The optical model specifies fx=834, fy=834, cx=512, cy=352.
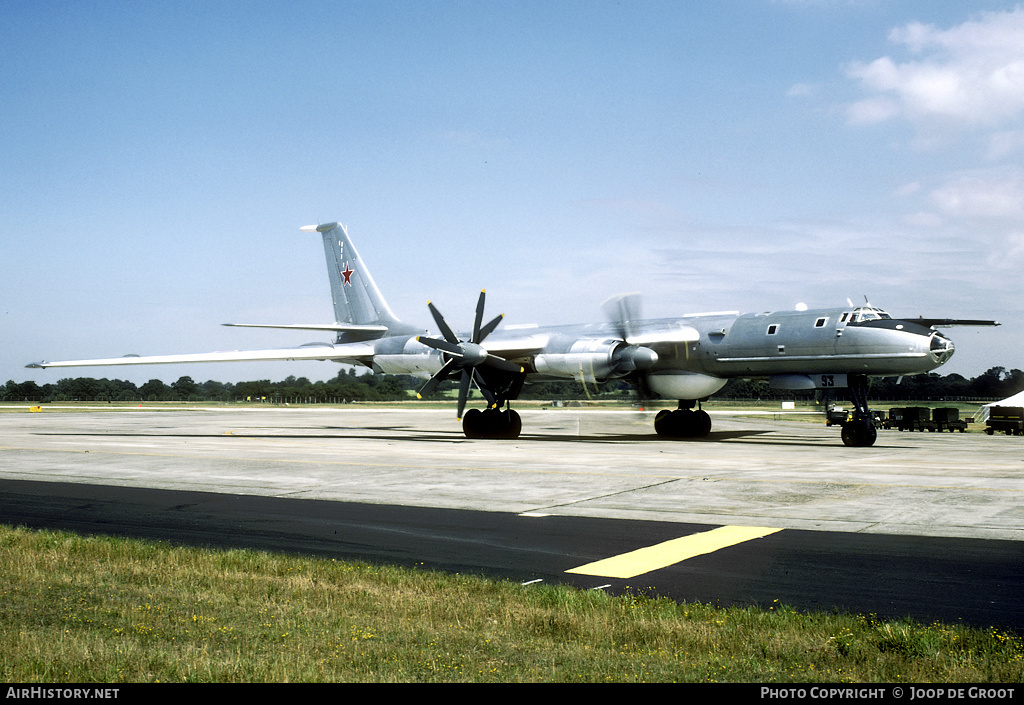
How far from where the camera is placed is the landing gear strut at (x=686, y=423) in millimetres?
32344

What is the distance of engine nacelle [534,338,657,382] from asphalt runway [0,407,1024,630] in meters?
4.83

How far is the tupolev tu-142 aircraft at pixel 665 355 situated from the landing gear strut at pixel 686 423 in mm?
39

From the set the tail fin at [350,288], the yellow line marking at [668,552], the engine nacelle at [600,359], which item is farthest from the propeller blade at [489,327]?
the yellow line marking at [668,552]

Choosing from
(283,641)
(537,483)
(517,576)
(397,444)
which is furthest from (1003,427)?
(283,641)

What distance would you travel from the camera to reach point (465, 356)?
101 ft

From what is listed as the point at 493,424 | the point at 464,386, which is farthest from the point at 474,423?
the point at 464,386

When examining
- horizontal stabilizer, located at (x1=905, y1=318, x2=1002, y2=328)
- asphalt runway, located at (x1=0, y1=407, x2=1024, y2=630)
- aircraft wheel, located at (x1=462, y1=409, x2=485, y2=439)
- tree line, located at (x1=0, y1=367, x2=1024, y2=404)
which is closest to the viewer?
asphalt runway, located at (x1=0, y1=407, x2=1024, y2=630)

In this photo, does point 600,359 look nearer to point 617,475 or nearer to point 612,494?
point 617,475

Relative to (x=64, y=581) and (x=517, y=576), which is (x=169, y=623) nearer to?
(x=64, y=581)

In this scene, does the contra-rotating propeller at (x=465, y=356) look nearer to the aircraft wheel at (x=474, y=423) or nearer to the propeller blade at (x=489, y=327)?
the propeller blade at (x=489, y=327)

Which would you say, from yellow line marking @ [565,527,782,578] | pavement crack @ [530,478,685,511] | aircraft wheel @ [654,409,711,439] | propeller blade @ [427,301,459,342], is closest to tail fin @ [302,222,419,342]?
propeller blade @ [427,301,459,342]

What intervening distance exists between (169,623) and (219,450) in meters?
20.1

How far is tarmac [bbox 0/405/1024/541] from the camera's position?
12.9m

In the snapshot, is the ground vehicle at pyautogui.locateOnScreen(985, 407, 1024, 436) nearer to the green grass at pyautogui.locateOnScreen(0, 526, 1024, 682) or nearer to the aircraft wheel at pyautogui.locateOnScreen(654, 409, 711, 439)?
the aircraft wheel at pyautogui.locateOnScreen(654, 409, 711, 439)
